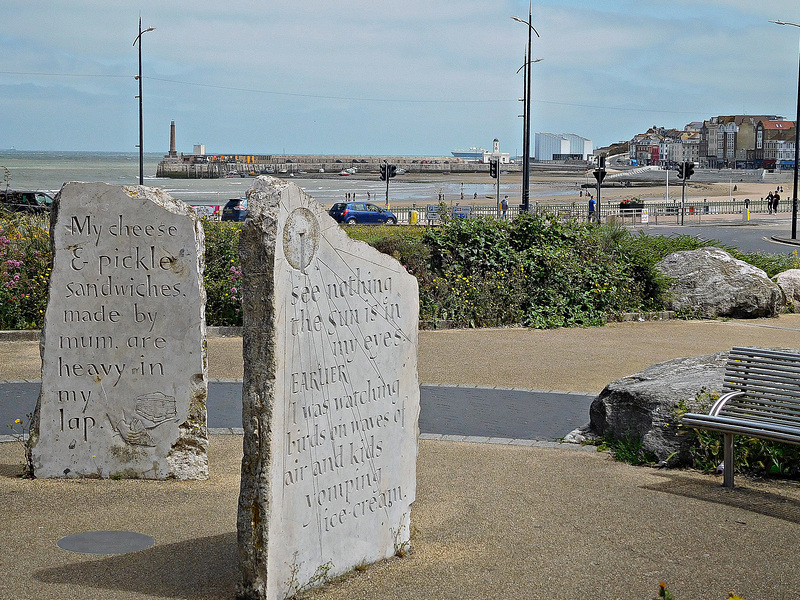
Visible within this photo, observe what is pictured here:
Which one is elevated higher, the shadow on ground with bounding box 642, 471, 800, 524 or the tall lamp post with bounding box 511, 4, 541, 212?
the tall lamp post with bounding box 511, 4, 541, 212

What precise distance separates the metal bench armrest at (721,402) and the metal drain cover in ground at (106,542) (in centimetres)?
346

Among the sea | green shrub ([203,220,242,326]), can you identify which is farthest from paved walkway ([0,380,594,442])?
the sea

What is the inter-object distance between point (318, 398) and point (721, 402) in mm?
3085

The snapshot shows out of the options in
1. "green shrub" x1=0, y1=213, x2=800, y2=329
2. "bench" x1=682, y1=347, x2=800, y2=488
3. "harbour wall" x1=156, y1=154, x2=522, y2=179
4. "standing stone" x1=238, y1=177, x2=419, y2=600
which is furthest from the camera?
"harbour wall" x1=156, y1=154, x2=522, y2=179

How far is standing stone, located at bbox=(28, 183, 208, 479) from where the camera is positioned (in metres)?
6.02

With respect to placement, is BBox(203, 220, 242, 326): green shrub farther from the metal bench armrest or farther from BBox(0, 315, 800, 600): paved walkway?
the metal bench armrest

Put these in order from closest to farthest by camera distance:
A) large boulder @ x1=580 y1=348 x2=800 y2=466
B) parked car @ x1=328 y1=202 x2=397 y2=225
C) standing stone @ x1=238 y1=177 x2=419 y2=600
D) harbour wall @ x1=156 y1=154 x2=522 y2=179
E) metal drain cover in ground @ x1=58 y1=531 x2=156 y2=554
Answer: standing stone @ x1=238 y1=177 x2=419 y2=600, metal drain cover in ground @ x1=58 y1=531 x2=156 y2=554, large boulder @ x1=580 y1=348 x2=800 y2=466, parked car @ x1=328 y1=202 x2=397 y2=225, harbour wall @ x1=156 y1=154 x2=522 y2=179

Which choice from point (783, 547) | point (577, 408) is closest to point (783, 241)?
point (577, 408)

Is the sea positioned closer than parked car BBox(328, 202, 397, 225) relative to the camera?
No

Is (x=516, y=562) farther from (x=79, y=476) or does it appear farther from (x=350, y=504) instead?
(x=79, y=476)

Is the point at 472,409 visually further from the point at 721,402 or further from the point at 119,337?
the point at 119,337

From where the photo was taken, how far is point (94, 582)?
4379mm

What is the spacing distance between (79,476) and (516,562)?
299 cm

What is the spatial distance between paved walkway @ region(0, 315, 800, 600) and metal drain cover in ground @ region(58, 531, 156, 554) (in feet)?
0.24
